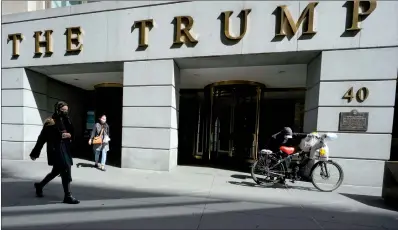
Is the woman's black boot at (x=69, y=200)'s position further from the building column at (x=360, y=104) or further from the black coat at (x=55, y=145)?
the building column at (x=360, y=104)

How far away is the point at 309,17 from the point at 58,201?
652 cm

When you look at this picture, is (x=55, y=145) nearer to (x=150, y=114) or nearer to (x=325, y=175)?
(x=150, y=114)

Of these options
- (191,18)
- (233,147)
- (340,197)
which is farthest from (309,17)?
(233,147)

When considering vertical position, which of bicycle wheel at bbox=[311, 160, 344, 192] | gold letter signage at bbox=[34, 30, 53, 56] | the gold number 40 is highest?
gold letter signage at bbox=[34, 30, 53, 56]

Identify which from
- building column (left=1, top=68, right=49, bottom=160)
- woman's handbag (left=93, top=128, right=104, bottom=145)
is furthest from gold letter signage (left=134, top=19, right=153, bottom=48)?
building column (left=1, top=68, right=49, bottom=160)

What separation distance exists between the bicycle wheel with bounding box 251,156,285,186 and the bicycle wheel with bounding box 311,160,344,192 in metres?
0.66

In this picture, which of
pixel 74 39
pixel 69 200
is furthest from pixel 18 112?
pixel 69 200

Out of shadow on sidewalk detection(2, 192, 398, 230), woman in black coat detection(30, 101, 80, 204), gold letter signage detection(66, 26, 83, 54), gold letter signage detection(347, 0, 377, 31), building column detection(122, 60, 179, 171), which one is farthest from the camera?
gold letter signage detection(66, 26, 83, 54)

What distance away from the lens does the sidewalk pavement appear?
11.1 ft

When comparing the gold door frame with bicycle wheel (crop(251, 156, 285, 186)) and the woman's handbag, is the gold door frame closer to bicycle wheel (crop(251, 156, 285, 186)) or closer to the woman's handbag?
bicycle wheel (crop(251, 156, 285, 186))

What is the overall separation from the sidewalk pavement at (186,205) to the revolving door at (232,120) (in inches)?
113

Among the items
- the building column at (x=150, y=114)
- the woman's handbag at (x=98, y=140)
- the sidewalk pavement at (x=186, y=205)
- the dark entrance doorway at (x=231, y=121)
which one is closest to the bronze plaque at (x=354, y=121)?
the sidewalk pavement at (x=186, y=205)

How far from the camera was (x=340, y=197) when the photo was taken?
15.4 ft

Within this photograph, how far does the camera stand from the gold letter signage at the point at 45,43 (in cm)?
741
